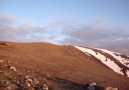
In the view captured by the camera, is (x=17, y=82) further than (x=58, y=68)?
No

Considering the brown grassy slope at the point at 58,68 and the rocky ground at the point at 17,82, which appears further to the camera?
the brown grassy slope at the point at 58,68

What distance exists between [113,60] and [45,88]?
4676cm

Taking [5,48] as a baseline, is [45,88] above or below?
below

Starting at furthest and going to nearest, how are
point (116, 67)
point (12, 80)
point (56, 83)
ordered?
point (116, 67) → point (56, 83) → point (12, 80)

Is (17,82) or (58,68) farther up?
(58,68)

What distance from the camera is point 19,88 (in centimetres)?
1650

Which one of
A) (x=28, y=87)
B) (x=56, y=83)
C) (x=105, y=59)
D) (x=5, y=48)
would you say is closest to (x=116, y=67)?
(x=105, y=59)

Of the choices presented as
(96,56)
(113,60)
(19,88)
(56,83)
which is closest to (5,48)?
(56,83)

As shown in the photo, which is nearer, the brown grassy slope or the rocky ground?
the rocky ground

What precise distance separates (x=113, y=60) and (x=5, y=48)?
33.6m

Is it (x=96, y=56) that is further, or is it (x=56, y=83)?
(x=96, y=56)

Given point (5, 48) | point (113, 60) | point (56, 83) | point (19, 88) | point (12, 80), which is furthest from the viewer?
point (113, 60)

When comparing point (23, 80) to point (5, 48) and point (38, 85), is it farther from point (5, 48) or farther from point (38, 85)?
point (5, 48)

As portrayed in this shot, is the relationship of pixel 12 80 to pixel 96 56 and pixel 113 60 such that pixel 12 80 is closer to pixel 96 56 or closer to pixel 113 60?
pixel 96 56
